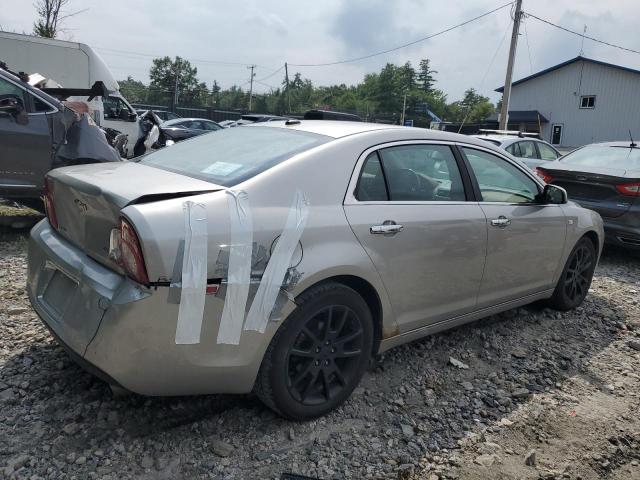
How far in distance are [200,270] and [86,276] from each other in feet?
1.92

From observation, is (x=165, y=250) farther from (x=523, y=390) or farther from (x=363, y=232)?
(x=523, y=390)

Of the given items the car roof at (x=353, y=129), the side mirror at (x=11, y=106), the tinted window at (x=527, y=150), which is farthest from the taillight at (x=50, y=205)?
the tinted window at (x=527, y=150)

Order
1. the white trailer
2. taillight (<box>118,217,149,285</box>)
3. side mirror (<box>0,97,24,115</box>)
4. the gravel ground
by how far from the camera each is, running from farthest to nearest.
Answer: the white trailer → side mirror (<box>0,97,24,115</box>) → the gravel ground → taillight (<box>118,217,149,285</box>)

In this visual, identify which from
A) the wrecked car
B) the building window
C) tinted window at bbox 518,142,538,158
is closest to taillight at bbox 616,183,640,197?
tinted window at bbox 518,142,538,158

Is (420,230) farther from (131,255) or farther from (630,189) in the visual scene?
(630,189)

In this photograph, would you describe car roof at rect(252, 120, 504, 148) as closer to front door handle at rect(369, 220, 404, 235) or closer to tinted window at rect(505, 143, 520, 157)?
front door handle at rect(369, 220, 404, 235)

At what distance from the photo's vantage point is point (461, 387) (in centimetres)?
339

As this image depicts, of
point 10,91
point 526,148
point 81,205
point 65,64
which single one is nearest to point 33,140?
point 10,91

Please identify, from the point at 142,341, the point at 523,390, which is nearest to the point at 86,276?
the point at 142,341

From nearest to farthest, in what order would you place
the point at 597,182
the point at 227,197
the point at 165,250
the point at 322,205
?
the point at 165,250 < the point at 227,197 < the point at 322,205 < the point at 597,182

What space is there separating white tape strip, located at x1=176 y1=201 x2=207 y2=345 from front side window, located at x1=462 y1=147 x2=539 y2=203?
2104 mm

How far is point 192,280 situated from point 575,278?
3726 mm

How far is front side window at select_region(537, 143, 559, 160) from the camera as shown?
11.0 metres

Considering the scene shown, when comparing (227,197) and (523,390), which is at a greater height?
(227,197)
